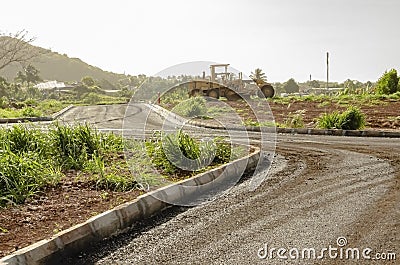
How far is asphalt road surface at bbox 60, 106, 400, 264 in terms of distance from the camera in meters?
3.61

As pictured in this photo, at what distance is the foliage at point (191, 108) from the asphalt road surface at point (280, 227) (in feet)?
34.5

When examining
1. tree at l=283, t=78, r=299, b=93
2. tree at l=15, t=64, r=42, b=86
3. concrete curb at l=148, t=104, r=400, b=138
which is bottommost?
concrete curb at l=148, t=104, r=400, b=138

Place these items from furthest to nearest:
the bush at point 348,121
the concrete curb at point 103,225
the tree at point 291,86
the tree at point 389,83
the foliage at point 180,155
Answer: the tree at point 291,86, the tree at point 389,83, the bush at point 348,121, the foliage at point 180,155, the concrete curb at point 103,225

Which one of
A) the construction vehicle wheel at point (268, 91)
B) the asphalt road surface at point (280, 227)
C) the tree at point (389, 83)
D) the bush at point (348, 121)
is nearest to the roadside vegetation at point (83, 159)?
the asphalt road surface at point (280, 227)

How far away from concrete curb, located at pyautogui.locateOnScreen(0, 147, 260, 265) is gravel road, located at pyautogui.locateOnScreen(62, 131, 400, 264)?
0.32 feet

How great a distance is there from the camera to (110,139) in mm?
8617

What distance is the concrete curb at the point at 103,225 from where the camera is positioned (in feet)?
11.1

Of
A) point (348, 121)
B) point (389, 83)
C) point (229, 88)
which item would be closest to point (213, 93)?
point (229, 88)

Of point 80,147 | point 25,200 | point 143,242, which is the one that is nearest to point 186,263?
point 143,242

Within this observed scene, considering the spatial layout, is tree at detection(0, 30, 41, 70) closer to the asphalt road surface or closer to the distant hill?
the asphalt road surface

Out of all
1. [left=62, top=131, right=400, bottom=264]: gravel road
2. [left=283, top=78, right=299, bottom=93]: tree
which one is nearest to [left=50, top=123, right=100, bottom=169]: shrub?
[left=62, top=131, right=400, bottom=264]: gravel road

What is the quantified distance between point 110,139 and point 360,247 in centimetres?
579

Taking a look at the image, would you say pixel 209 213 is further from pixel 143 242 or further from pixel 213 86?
pixel 213 86

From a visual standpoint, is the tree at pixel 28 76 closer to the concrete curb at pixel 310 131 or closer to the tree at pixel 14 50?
the tree at pixel 14 50
